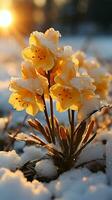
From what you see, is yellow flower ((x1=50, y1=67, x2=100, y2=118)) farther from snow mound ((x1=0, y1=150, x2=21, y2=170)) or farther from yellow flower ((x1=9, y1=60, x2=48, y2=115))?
snow mound ((x1=0, y1=150, x2=21, y2=170))

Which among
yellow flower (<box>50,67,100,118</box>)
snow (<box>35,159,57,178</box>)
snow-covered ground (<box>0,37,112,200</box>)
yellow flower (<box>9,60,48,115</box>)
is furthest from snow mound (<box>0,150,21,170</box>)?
yellow flower (<box>50,67,100,118</box>)

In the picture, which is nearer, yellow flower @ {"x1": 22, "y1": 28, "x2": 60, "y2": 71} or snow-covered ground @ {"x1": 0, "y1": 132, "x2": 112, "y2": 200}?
snow-covered ground @ {"x1": 0, "y1": 132, "x2": 112, "y2": 200}

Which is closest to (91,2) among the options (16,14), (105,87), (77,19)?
(77,19)

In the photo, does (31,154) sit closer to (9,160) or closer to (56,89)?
(9,160)

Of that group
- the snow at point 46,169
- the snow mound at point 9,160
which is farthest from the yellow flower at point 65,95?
the snow mound at point 9,160

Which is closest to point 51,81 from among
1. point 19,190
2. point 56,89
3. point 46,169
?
point 56,89

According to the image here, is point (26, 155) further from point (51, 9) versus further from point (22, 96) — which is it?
point (51, 9)

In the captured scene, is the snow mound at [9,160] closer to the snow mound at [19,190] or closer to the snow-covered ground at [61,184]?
the snow-covered ground at [61,184]
